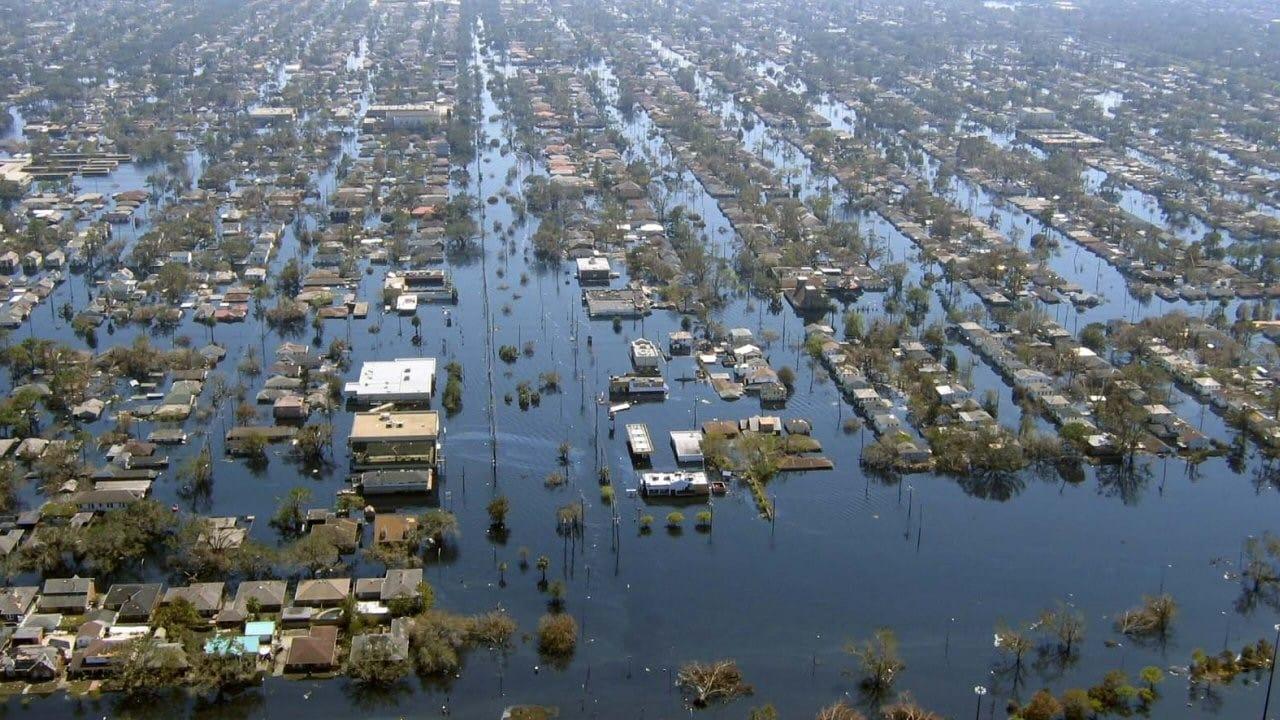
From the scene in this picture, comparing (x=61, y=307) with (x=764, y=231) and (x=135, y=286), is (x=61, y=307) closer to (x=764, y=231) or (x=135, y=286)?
(x=135, y=286)

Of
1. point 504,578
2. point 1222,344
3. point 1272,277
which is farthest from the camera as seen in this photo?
point 1272,277

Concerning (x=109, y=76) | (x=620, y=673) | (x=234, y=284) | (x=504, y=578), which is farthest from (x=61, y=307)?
(x=109, y=76)

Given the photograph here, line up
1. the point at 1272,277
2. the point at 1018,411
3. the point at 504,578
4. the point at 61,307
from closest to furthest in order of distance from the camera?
the point at 504,578
the point at 1018,411
the point at 61,307
the point at 1272,277

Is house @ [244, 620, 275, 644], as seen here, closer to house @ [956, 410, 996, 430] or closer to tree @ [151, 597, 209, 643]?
tree @ [151, 597, 209, 643]

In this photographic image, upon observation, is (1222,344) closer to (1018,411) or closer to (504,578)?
(1018,411)

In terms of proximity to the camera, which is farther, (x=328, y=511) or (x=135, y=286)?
(x=135, y=286)

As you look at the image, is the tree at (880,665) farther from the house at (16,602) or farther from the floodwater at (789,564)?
the house at (16,602)

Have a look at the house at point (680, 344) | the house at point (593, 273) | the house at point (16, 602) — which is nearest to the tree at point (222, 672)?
the house at point (16, 602)

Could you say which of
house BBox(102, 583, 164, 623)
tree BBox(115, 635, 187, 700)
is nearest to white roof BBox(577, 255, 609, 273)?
house BBox(102, 583, 164, 623)
